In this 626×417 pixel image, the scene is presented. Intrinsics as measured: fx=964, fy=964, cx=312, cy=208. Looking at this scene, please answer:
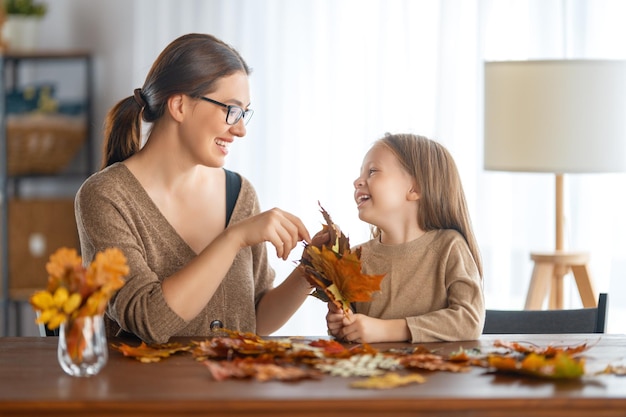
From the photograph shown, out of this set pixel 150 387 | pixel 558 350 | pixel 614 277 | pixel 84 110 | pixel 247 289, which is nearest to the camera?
pixel 150 387

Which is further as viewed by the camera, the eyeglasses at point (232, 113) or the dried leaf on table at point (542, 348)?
the eyeglasses at point (232, 113)

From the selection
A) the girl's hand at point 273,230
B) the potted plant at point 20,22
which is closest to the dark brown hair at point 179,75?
the girl's hand at point 273,230

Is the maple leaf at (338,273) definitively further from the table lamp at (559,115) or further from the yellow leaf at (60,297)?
the table lamp at (559,115)

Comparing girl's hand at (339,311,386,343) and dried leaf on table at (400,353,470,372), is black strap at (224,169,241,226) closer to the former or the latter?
girl's hand at (339,311,386,343)

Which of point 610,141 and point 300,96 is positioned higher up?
point 300,96

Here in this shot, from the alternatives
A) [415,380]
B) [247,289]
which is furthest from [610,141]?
[415,380]

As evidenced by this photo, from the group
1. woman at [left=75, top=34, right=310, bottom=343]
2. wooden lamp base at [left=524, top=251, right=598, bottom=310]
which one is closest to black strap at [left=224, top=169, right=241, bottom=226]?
woman at [left=75, top=34, right=310, bottom=343]

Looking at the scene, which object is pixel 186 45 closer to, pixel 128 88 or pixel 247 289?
pixel 247 289

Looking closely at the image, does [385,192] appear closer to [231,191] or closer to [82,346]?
[231,191]

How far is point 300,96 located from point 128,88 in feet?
2.97

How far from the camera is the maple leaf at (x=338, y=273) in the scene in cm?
194

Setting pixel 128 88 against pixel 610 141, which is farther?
pixel 128 88

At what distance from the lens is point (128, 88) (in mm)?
4551

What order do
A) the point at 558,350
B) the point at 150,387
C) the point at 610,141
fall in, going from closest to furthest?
the point at 150,387
the point at 558,350
the point at 610,141
